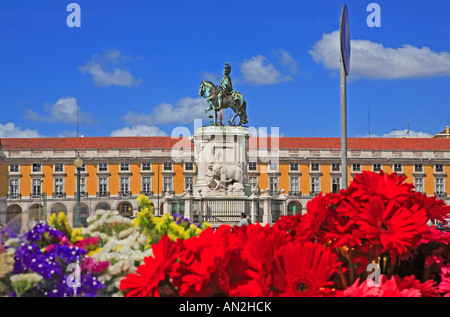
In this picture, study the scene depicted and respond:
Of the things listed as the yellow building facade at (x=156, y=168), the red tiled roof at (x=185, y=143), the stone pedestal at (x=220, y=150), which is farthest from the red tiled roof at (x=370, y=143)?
the stone pedestal at (x=220, y=150)

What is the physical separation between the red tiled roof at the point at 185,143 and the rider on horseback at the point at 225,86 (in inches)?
1769

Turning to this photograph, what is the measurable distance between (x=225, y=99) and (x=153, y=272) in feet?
88.6

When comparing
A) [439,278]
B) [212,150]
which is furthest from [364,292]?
[212,150]

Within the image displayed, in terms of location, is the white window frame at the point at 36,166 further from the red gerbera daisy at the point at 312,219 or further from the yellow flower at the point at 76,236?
the red gerbera daisy at the point at 312,219

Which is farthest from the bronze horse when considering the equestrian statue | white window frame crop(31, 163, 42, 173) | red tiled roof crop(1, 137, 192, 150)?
white window frame crop(31, 163, 42, 173)

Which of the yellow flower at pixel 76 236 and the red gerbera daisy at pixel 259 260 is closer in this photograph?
the red gerbera daisy at pixel 259 260

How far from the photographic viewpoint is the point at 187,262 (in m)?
2.73

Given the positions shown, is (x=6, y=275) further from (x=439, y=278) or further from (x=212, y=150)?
(x=212, y=150)

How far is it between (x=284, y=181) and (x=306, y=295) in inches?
2892

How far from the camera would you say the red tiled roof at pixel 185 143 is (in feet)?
250

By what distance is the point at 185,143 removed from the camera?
77.2m

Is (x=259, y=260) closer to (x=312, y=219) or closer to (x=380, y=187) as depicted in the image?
(x=312, y=219)

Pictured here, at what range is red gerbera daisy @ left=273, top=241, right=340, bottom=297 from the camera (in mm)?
2598

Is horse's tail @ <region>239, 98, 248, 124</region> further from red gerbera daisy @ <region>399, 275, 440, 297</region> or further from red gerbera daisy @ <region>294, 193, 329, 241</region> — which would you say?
red gerbera daisy @ <region>399, 275, 440, 297</region>
